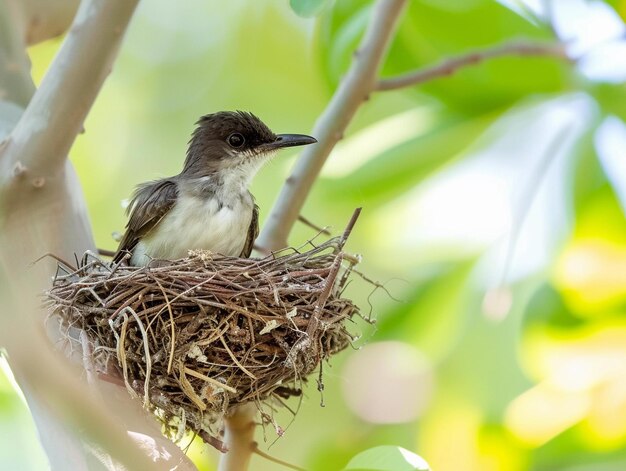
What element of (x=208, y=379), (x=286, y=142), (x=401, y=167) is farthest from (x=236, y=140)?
(x=208, y=379)

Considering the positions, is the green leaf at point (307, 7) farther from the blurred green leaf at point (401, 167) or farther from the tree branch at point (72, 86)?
the blurred green leaf at point (401, 167)

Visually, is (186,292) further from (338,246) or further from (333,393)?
(333,393)

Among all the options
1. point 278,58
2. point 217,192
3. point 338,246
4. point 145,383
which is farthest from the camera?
point 278,58

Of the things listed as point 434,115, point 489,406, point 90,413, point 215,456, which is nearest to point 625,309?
point 489,406

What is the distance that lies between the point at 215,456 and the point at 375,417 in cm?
108

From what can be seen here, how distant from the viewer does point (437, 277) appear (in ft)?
17.7

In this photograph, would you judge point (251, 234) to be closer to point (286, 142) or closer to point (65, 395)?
point (286, 142)

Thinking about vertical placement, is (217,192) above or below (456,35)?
below

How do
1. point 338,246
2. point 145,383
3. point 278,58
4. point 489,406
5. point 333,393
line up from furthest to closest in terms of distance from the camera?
point 278,58 → point 333,393 → point 489,406 → point 338,246 → point 145,383

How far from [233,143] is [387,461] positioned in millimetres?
2061

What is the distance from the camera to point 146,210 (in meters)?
4.49

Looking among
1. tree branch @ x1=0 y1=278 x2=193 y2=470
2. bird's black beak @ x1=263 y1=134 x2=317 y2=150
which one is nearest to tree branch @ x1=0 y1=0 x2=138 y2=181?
tree branch @ x1=0 y1=278 x2=193 y2=470

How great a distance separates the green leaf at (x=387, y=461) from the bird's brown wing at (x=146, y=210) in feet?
5.09

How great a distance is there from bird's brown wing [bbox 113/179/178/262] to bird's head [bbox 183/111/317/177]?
262 millimetres
